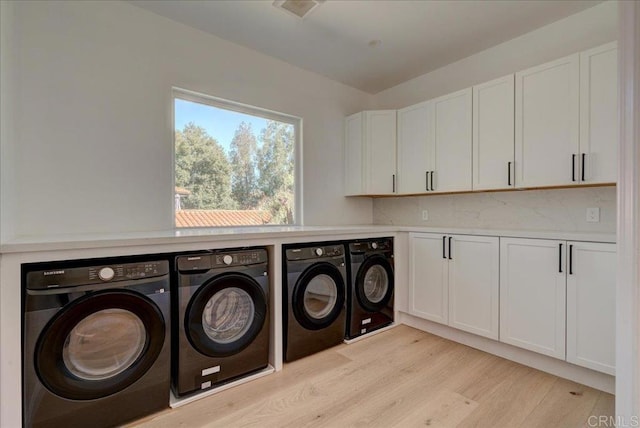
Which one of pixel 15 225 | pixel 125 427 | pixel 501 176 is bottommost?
pixel 125 427

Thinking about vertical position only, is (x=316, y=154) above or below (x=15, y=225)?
above

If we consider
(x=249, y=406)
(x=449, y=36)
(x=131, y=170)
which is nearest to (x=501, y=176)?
(x=449, y=36)

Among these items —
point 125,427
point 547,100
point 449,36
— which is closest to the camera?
point 125,427

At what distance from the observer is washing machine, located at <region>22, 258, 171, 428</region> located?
4.50 feet

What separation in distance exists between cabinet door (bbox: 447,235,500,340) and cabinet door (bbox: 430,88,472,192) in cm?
57

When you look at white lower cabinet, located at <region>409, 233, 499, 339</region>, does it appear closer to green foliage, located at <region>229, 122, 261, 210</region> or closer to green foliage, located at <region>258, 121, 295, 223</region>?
green foliage, located at <region>258, 121, 295, 223</region>

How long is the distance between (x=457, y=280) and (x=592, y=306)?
88 centimetres

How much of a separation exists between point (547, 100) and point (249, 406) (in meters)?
2.94

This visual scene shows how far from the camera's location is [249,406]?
1.75 metres

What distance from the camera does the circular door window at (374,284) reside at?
272 centimetres

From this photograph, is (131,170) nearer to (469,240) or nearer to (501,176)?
(469,240)

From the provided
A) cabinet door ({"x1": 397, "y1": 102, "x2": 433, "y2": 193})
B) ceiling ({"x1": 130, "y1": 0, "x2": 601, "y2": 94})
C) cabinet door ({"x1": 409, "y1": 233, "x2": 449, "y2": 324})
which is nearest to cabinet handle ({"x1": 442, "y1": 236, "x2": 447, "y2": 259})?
cabinet door ({"x1": 409, "y1": 233, "x2": 449, "y2": 324})

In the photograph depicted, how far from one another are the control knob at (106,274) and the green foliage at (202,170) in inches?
41.6

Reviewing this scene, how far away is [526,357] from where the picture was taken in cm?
225
